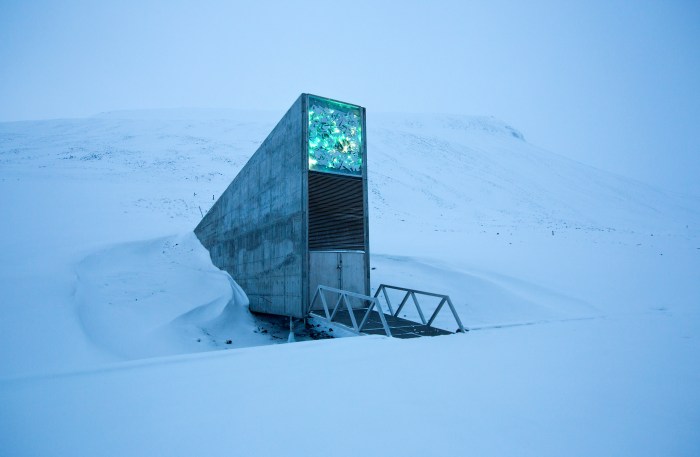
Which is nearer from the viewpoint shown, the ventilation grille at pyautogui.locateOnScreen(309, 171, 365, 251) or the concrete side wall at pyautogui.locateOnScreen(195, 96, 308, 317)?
the concrete side wall at pyautogui.locateOnScreen(195, 96, 308, 317)

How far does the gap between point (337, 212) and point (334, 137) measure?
223 cm

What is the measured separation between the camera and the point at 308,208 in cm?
846

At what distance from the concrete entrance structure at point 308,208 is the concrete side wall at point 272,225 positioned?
0.02m

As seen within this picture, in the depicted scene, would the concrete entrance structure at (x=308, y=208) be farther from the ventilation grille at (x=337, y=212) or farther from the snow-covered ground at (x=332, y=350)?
the snow-covered ground at (x=332, y=350)

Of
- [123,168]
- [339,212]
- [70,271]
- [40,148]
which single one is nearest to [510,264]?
[339,212]

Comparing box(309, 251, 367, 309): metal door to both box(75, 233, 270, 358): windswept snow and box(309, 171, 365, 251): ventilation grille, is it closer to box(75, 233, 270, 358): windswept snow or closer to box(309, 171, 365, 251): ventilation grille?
box(309, 171, 365, 251): ventilation grille

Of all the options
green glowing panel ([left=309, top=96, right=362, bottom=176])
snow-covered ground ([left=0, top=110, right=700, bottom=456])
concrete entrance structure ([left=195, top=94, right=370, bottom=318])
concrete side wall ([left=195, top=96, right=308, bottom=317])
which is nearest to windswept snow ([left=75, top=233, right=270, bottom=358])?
snow-covered ground ([left=0, top=110, right=700, bottom=456])

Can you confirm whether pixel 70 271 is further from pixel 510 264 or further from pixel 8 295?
pixel 510 264

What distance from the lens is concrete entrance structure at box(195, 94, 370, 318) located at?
8156 millimetres

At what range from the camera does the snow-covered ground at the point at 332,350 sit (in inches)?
102

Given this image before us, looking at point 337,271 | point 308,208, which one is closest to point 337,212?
point 308,208

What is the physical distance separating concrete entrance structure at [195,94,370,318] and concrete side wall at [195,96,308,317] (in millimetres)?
25

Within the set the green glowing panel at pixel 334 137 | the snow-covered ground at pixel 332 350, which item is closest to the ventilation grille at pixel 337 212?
the green glowing panel at pixel 334 137

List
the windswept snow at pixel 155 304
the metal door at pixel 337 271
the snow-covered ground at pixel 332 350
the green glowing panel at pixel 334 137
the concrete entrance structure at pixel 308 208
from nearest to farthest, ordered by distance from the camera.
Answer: the snow-covered ground at pixel 332 350 < the windswept snow at pixel 155 304 < the concrete entrance structure at pixel 308 208 < the green glowing panel at pixel 334 137 < the metal door at pixel 337 271
